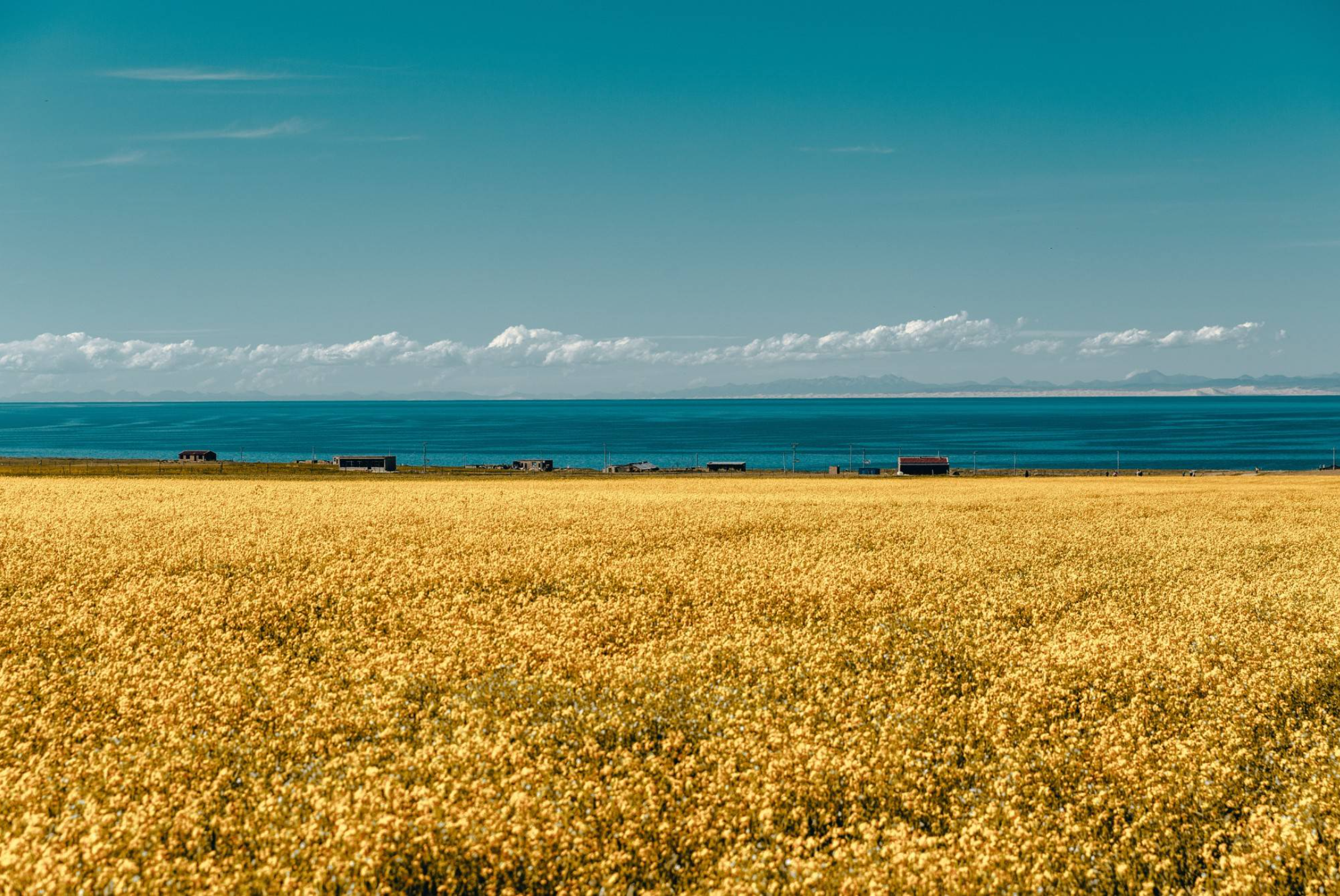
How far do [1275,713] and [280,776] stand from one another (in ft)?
41.4

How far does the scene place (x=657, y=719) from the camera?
34.4 feet

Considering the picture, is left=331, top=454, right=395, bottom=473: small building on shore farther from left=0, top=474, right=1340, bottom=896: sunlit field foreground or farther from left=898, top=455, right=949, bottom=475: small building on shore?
left=0, top=474, right=1340, bottom=896: sunlit field foreground

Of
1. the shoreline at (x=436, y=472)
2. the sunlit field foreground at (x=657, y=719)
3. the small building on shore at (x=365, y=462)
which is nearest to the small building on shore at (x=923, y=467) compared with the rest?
the shoreline at (x=436, y=472)

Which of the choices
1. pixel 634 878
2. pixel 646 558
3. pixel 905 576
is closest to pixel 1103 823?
pixel 634 878

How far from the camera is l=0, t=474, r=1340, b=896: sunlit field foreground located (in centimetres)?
782

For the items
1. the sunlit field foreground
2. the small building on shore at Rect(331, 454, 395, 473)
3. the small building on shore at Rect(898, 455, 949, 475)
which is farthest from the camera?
the small building on shore at Rect(331, 454, 395, 473)

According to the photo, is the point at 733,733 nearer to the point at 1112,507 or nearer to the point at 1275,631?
the point at 1275,631

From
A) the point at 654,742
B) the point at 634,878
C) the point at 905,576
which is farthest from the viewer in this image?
the point at 905,576

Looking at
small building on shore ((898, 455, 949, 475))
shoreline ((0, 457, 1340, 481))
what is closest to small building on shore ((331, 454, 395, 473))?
shoreline ((0, 457, 1340, 481))

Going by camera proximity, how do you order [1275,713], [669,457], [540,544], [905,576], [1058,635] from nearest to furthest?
[1275,713] → [1058,635] → [905,576] → [540,544] → [669,457]

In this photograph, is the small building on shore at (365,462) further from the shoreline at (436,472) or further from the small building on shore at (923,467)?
the small building on shore at (923,467)

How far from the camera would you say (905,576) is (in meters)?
18.1

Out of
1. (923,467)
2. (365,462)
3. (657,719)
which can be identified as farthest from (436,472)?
(657,719)

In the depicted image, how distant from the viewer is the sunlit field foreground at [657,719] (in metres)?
7.82
